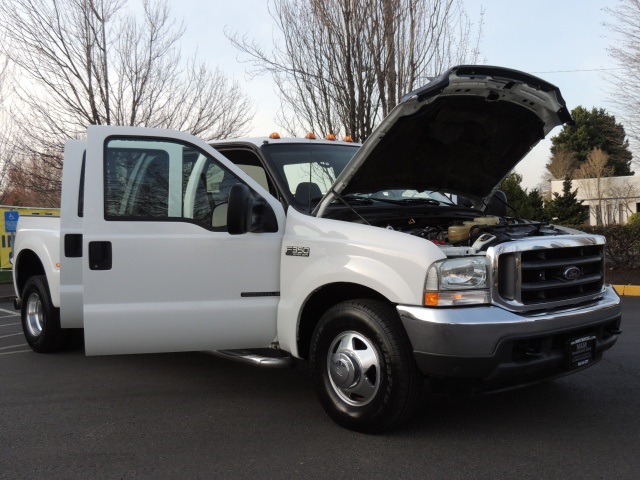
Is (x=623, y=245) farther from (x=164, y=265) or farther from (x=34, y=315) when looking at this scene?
(x=164, y=265)

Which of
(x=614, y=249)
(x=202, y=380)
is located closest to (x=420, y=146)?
(x=202, y=380)

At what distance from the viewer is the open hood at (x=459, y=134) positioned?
4.13 metres

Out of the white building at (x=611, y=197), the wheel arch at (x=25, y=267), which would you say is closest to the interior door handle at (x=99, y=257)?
the wheel arch at (x=25, y=267)

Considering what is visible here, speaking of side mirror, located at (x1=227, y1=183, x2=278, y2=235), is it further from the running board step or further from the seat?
the running board step

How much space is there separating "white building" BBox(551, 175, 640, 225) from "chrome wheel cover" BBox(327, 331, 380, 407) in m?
41.6

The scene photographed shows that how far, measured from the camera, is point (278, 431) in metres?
4.03

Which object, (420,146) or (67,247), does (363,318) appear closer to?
(420,146)

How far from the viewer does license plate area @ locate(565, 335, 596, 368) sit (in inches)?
148

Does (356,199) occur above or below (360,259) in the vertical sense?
above

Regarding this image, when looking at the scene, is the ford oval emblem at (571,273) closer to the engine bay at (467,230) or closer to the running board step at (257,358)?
the engine bay at (467,230)

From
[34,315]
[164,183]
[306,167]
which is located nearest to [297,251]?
[306,167]

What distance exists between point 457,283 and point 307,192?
61.4 inches

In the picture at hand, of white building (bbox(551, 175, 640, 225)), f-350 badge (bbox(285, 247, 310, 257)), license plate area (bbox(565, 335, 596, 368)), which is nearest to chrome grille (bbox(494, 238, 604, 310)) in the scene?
license plate area (bbox(565, 335, 596, 368))

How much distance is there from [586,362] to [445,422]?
3.16 ft
